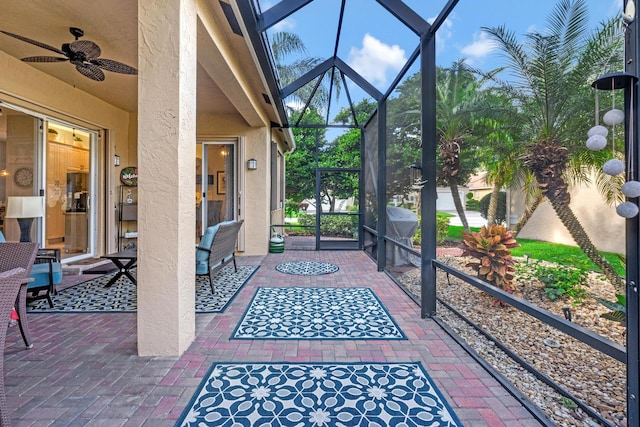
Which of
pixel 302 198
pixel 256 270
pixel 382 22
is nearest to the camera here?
pixel 382 22

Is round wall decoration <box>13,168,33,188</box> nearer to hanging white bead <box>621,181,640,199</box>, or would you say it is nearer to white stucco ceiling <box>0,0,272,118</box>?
white stucco ceiling <box>0,0,272,118</box>

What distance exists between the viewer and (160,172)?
2.27 meters

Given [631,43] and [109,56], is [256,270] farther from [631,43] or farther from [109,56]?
[631,43]

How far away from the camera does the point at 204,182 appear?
661 cm

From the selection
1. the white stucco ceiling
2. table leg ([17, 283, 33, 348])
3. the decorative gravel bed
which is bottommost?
the decorative gravel bed

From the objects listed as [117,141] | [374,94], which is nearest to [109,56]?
[117,141]

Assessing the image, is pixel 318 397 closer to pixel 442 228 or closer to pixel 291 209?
pixel 442 228

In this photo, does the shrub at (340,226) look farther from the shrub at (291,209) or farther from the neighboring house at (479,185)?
the neighboring house at (479,185)

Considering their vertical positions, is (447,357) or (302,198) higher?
(302,198)

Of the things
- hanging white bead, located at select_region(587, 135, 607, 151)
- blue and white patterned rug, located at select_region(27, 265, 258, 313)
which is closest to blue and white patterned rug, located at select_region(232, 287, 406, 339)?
blue and white patterned rug, located at select_region(27, 265, 258, 313)

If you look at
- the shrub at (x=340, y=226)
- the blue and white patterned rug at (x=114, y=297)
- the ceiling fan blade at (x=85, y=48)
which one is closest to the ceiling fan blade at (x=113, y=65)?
the ceiling fan blade at (x=85, y=48)

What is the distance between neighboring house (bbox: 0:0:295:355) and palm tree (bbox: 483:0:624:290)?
2.59 m

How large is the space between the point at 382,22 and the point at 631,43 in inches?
130

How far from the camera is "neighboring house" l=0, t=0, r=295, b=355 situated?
7.44 feet
